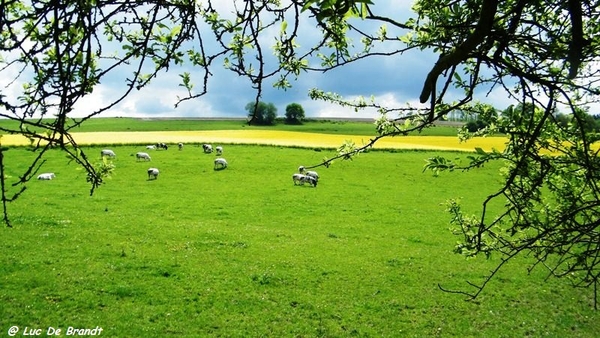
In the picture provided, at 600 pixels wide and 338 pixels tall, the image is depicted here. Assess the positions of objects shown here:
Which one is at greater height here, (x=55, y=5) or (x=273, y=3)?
(x=273, y=3)

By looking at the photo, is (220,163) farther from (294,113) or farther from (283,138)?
(294,113)

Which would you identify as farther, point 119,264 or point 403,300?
point 119,264

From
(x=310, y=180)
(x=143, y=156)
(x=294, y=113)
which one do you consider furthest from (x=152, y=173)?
(x=294, y=113)

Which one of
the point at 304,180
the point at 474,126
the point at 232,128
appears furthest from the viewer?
the point at 232,128

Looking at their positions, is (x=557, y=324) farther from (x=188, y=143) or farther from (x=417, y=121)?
(x=188, y=143)

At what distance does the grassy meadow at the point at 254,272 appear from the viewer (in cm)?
1048

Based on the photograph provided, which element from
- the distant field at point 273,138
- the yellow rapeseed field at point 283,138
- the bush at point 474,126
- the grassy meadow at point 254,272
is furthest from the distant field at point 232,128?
the bush at point 474,126

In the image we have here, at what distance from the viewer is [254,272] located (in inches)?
533

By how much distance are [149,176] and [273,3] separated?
28.9 metres

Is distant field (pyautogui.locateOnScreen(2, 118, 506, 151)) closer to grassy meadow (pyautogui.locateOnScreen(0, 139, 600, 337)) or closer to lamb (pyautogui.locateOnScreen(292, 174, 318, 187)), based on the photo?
lamb (pyautogui.locateOnScreen(292, 174, 318, 187))

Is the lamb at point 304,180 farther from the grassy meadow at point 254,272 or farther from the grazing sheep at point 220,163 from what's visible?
the grazing sheep at point 220,163

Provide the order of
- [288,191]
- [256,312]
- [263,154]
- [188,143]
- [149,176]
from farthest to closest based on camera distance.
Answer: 1. [188,143]
2. [263,154]
3. [149,176]
4. [288,191]
5. [256,312]

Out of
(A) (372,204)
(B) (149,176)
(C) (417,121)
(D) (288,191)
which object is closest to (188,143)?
(B) (149,176)

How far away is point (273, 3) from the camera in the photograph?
3211 millimetres
